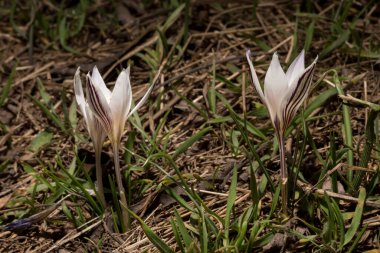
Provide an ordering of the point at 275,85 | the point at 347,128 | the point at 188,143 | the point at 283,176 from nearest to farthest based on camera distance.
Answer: the point at 275,85, the point at 283,176, the point at 347,128, the point at 188,143

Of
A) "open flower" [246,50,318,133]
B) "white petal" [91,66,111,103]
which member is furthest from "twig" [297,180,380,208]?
"white petal" [91,66,111,103]

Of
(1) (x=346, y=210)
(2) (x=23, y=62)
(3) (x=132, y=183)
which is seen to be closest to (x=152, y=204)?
(3) (x=132, y=183)

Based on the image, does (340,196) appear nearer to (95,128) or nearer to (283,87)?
(283,87)

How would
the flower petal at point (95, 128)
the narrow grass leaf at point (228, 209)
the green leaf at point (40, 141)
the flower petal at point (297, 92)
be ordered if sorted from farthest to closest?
the green leaf at point (40, 141), the flower petal at point (95, 128), the narrow grass leaf at point (228, 209), the flower petal at point (297, 92)

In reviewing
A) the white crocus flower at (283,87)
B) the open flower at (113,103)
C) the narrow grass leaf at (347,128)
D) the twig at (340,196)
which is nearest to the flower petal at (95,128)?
the open flower at (113,103)

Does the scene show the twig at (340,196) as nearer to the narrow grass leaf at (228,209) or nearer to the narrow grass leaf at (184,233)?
the narrow grass leaf at (228,209)

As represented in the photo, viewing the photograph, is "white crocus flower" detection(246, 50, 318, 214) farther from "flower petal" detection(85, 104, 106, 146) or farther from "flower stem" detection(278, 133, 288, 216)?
"flower petal" detection(85, 104, 106, 146)

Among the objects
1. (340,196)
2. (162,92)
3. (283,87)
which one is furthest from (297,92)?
(162,92)
